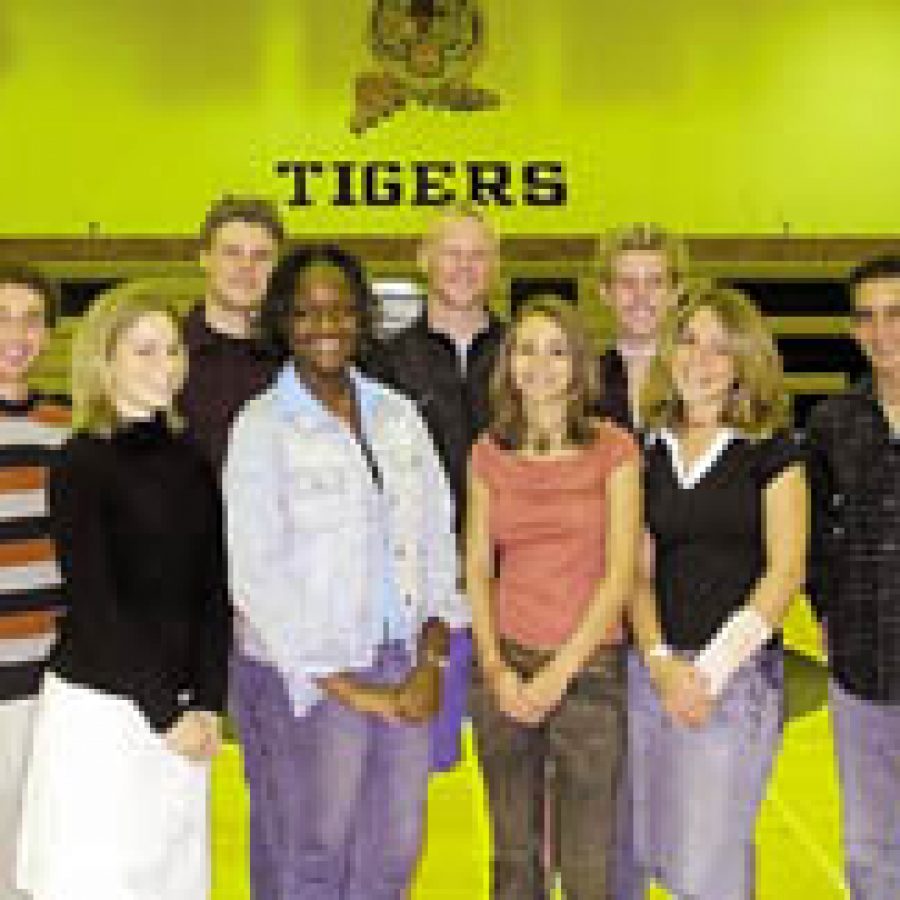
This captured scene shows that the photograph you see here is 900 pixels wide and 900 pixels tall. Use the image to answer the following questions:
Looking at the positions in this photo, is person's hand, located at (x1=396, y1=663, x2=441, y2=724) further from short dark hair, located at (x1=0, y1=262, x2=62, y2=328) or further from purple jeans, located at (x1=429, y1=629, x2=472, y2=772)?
short dark hair, located at (x1=0, y1=262, x2=62, y2=328)

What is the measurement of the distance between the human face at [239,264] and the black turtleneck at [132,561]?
811 mm

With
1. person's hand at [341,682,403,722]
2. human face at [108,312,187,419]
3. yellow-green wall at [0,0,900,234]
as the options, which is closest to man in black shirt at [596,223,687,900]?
person's hand at [341,682,403,722]

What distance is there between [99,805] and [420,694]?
65 cm

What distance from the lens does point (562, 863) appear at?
331cm

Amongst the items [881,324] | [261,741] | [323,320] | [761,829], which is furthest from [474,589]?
[761,829]

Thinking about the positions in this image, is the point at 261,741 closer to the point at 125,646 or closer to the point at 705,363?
the point at 125,646

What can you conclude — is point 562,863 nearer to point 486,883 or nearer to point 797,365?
point 486,883

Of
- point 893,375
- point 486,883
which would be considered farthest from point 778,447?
point 486,883

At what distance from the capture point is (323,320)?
3.16m

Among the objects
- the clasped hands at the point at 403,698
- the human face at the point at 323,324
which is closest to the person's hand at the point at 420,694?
the clasped hands at the point at 403,698

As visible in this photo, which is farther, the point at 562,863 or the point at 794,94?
the point at 794,94

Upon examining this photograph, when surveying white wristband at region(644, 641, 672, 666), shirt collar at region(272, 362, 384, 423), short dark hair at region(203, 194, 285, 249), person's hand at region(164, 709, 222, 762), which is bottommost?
person's hand at region(164, 709, 222, 762)

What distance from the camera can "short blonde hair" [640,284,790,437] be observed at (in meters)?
3.19

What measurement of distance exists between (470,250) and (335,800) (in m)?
1.33
